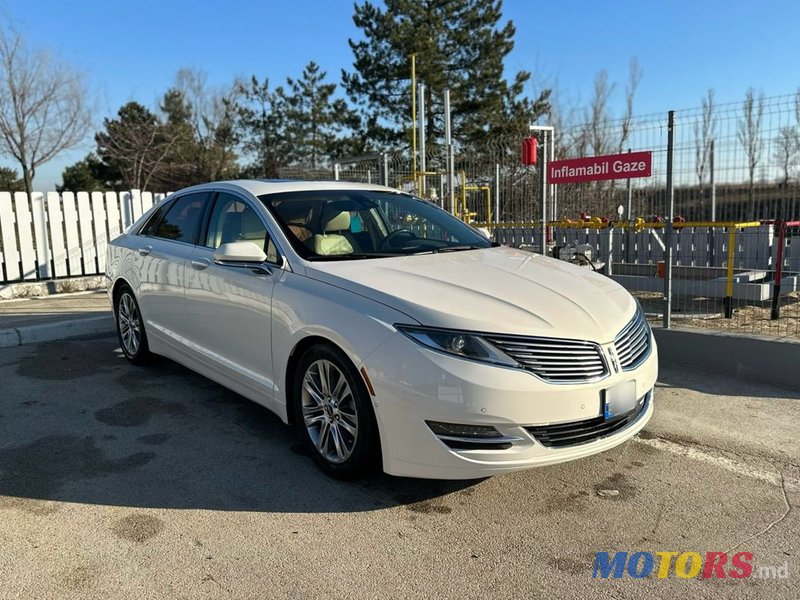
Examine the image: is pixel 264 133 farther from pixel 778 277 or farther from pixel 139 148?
pixel 778 277

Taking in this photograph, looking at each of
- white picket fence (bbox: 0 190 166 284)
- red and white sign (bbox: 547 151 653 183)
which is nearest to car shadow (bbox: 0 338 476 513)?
red and white sign (bbox: 547 151 653 183)

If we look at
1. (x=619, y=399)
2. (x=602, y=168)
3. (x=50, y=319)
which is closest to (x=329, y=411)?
(x=619, y=399)

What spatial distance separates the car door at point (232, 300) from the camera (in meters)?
3.90

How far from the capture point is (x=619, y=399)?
3.15 metres

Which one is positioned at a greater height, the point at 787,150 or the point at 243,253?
the point at 787,150

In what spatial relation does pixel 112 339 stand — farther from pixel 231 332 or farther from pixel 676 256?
pixel 676 256

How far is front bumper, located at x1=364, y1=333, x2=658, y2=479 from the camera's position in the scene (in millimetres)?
2873

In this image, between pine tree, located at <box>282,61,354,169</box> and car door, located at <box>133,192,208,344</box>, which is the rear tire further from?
pine tree, located at <box>282,61,354,169</box>

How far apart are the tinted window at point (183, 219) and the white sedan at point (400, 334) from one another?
5 cm

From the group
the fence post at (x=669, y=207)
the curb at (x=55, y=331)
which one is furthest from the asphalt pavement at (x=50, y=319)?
the fence post at (x=669, y=207)

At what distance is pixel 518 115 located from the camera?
Result: 2959cm

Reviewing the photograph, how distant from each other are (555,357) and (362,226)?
6.11ft

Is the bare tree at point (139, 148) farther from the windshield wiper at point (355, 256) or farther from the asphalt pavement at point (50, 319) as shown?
the windshield wiper at point (355, 256)

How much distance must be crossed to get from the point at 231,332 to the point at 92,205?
7.93 meters
